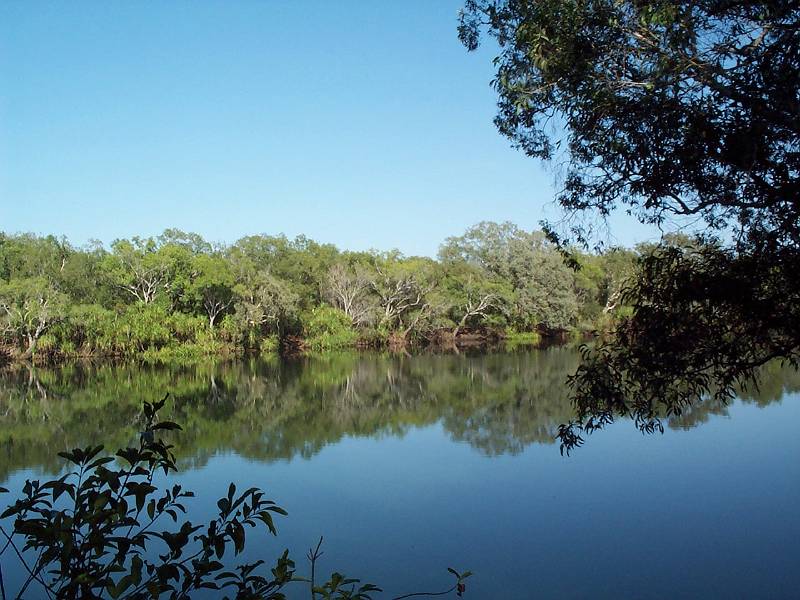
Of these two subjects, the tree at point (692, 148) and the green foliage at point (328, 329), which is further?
the green foliage at point (328, 329)

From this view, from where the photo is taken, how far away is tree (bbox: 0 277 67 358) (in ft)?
75.7

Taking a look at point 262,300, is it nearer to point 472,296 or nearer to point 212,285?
point 212,285

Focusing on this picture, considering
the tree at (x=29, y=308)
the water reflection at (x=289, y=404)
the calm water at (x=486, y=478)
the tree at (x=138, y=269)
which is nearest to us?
the calm water at (x=486, y=478)

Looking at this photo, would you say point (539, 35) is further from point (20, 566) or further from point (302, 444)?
point (302, 444)

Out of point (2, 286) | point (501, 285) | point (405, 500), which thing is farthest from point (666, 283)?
point (501, 285)

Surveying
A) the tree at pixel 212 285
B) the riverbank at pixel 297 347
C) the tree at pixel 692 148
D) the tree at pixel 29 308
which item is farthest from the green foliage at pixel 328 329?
the tree at pixel 692 148

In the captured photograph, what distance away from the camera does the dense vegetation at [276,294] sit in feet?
84.3

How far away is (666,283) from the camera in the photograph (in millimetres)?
4004

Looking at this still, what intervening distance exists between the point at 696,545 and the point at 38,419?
1185cm

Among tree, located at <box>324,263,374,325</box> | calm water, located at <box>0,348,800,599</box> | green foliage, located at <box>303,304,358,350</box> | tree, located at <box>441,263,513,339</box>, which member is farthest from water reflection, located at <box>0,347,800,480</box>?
tree, located at <box>441,263,513,339</box>

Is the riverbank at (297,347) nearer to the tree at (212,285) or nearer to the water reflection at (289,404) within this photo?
the tree at (212,285)

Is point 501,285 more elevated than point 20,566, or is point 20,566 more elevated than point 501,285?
point 501,285

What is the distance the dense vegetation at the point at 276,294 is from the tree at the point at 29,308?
51mm

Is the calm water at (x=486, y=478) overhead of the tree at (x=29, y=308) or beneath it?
beneath
